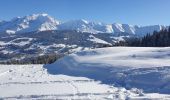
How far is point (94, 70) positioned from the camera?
1118 inches

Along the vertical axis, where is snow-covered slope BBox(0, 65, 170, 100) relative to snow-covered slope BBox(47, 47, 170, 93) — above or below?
below

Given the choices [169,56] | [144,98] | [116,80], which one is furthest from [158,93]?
[169,56]

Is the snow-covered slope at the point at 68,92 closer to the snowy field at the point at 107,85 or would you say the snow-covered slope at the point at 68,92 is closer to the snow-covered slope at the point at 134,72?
the snowy field at the point at 107,85

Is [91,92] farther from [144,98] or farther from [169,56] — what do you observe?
[169,56]

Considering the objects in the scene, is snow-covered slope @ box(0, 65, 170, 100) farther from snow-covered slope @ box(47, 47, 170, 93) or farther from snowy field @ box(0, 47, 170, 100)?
snow-covered slope @ box(47, 47, 170, 93)

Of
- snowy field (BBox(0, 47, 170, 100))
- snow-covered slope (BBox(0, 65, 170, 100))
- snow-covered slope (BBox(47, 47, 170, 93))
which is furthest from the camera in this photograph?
snow-covered slope (BBox(47, 47, 170, 93))

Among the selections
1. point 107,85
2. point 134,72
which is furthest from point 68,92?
point 134,72

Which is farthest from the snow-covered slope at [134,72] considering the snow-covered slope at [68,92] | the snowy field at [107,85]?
the snow-covered slope at [68,92]

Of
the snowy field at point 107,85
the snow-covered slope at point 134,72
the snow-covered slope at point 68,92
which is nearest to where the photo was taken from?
the snow-covered slope at point 68,92

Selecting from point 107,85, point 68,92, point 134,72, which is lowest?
point 107,85

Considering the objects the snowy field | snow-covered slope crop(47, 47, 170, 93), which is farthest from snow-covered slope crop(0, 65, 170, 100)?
snow-covered slope crop(47, 47, 170, 93)

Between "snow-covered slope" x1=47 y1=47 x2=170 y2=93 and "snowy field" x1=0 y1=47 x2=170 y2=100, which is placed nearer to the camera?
"snowy field" x1=0 y1=47 x2=170 y2=100

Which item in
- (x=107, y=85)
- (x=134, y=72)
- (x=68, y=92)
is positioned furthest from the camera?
(x=134, y=72)

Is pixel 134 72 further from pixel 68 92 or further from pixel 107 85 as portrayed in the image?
pixel 68 92
